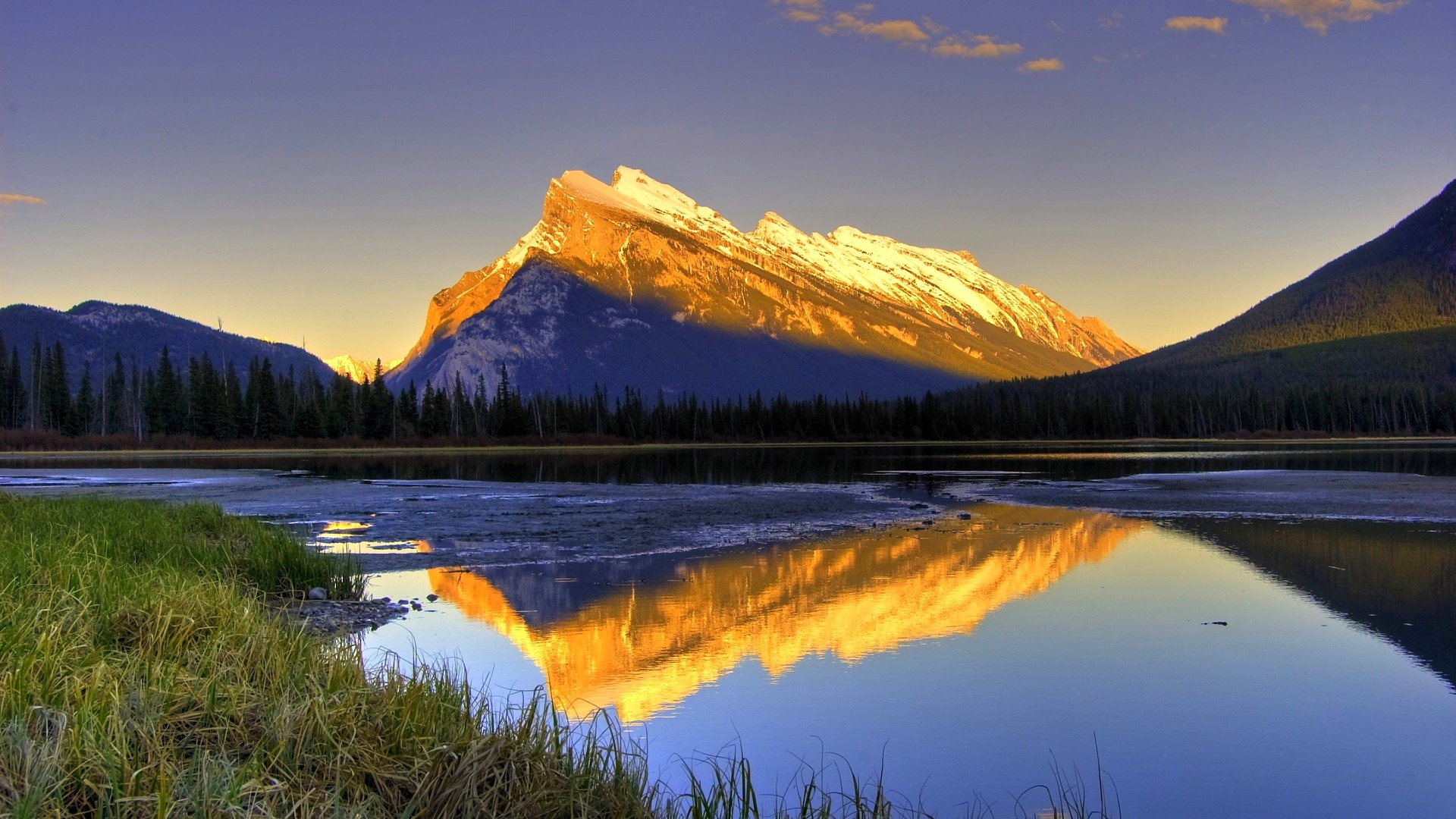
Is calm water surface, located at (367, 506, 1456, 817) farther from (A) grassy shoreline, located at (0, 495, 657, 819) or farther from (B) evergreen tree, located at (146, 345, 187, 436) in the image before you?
(B) evergreen tree, located at (146, 345, 187, 436)

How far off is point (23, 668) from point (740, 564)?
17779 mm

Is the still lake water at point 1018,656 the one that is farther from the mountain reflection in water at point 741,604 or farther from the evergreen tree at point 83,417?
the evergreen tree at point 83,417

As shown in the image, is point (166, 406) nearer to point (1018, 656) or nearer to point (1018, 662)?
point (1018, 656)

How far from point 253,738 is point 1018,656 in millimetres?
11126

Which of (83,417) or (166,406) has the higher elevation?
(166,406)

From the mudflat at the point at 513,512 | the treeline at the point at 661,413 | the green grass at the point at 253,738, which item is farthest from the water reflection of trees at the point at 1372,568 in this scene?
the treeline at the point at 661,413

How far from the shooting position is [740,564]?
23578 millimetres

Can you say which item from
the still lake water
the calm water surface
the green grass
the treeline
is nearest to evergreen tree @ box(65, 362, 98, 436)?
the treeline

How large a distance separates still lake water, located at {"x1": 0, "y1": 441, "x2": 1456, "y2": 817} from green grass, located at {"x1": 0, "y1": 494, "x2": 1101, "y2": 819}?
128 cm

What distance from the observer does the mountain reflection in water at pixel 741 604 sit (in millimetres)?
14055

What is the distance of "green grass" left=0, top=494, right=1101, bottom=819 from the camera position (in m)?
5.64

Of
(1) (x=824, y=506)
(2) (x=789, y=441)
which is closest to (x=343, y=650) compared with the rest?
(1) (x=824, y=506)

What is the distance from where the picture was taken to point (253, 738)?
6.77 m

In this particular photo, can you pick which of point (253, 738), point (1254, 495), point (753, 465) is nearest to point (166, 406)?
point (753, 465)
